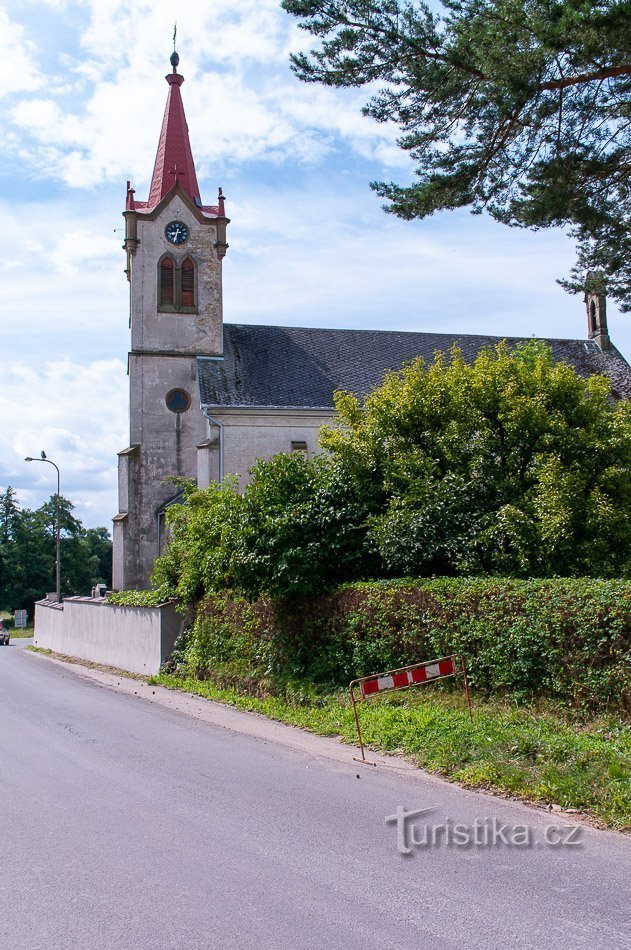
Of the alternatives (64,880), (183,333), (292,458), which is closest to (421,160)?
(292,458)

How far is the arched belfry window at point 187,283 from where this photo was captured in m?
35.0

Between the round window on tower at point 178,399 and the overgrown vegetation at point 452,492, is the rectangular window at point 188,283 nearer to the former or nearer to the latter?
the round window on tower at point 178,399

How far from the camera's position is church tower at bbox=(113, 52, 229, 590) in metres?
33.1

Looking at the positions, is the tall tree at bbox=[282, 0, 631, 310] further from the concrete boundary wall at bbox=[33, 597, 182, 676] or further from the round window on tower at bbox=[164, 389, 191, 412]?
the round window on tower at bbox=[164, 389, 191, 412]

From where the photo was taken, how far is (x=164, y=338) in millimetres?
34344

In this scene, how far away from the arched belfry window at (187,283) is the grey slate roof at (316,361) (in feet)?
6.63

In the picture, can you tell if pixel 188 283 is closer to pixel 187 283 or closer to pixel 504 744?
pixel 187 283

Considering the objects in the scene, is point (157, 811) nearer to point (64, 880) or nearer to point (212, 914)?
point (64, 880)

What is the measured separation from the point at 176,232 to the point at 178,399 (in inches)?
295

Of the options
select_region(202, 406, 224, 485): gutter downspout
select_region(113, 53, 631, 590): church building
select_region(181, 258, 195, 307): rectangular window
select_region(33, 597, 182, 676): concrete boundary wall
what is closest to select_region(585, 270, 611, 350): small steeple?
select_region(113, 53, 631, 590): church building

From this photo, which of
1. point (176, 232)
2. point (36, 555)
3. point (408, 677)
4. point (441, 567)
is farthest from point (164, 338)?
point (36, 555)

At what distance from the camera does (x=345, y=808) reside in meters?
6.80

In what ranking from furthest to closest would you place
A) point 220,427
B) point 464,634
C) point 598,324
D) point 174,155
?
point 598,324
point 174,155
point 220,427
point 464,634

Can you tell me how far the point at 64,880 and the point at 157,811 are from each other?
162 cm
